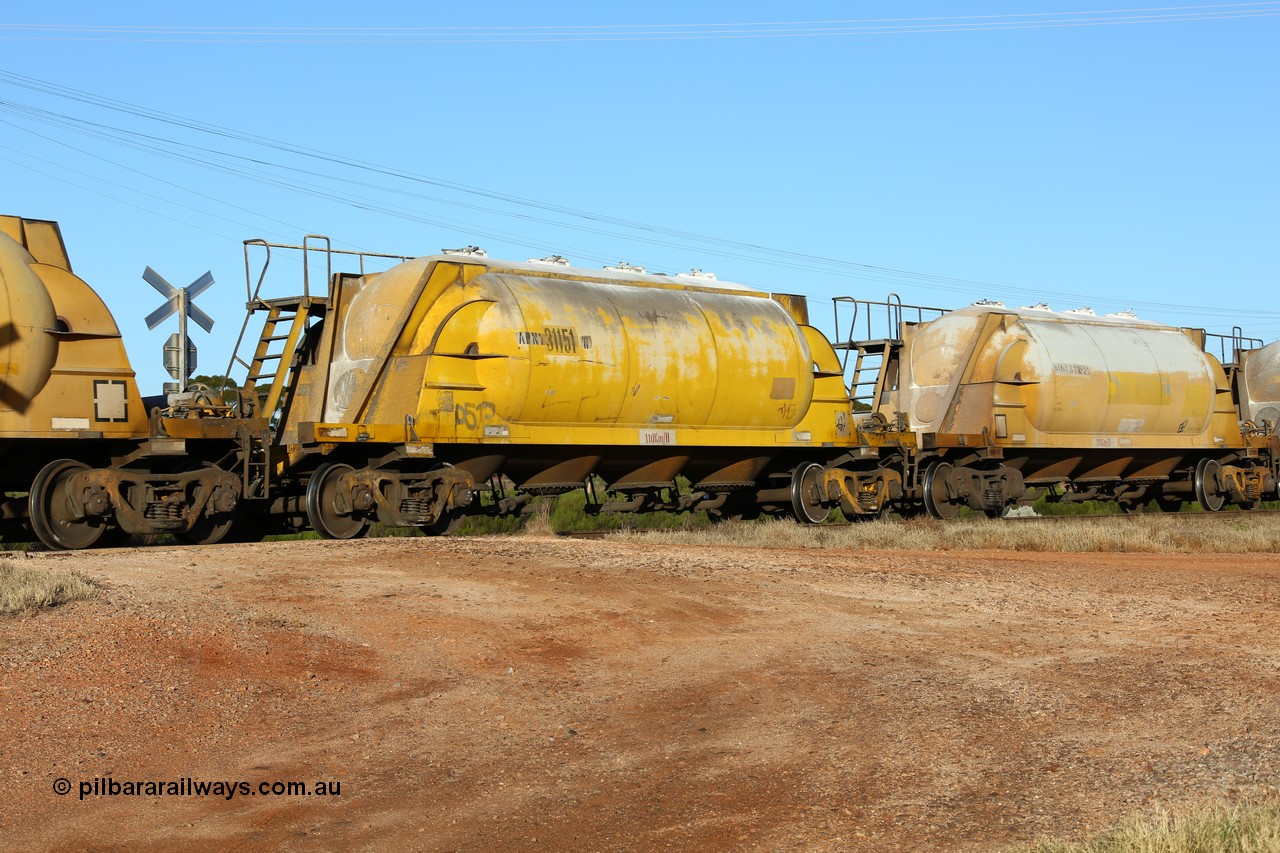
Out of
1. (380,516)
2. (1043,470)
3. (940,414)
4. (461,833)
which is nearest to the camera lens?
(461,833)

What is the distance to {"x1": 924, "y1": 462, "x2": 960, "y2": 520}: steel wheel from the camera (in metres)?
22.8

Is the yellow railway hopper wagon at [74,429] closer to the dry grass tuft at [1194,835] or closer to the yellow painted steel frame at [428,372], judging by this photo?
the yellow painted steel frame at [428,372]

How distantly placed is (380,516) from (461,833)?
10.4 m

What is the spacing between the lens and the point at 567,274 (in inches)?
716

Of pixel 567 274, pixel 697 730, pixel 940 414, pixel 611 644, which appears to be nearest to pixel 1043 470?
pixel 940 414

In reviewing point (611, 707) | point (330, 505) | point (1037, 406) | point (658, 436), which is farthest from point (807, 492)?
point (611, 707)

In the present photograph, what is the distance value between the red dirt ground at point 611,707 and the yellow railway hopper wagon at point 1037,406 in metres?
10.9

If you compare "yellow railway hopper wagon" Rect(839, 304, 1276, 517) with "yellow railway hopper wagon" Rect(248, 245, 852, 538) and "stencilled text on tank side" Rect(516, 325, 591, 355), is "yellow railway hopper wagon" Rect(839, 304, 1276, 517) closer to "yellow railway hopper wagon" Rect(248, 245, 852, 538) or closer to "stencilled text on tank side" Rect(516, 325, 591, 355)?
"yellow railway hopper wagon" Rect(248, 245, 852, 538)

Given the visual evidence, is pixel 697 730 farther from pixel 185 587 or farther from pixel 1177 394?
pixel 1177 394

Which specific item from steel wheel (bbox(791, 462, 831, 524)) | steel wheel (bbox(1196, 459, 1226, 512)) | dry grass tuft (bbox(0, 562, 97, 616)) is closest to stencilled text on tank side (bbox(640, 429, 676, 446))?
steel wheel (bbox(791, 462, 831, 524))

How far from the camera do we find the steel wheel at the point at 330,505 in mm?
15508

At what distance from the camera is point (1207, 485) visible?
27.8 meters

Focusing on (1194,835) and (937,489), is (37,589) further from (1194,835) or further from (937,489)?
(937,489)

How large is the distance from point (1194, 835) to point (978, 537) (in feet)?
43.6
